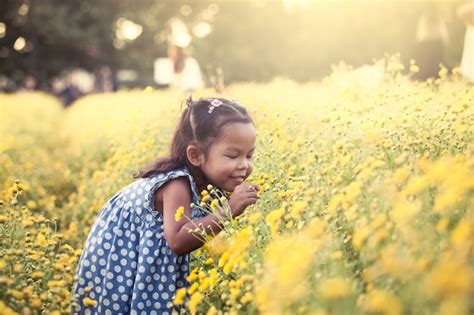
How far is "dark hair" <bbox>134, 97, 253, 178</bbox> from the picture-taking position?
338cm

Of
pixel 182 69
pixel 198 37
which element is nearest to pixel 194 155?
pixel 182 69

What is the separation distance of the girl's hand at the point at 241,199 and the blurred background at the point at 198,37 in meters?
27.0

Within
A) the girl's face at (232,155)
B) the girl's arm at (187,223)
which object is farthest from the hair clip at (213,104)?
the girl's arm at (187,223)

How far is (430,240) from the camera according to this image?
2.03 m

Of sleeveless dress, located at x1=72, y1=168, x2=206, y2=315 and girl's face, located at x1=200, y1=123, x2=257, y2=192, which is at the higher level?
girl's face, located at x1=200, y1=123, x2=257, y2=192

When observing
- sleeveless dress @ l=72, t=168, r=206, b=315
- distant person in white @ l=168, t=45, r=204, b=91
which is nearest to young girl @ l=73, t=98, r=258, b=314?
sleeveless dress @ l=72, t=168, r=206, b=315

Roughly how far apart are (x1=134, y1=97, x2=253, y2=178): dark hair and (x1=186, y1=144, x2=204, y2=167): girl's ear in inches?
A: 1.0

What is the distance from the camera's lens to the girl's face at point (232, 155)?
331 cm

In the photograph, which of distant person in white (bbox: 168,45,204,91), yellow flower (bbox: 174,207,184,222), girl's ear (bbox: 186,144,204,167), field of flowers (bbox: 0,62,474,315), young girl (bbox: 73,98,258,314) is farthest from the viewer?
distant person in white (bbox: 168,45,204,91)

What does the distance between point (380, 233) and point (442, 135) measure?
146 cm

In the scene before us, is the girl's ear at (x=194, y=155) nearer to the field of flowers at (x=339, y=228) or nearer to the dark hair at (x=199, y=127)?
the dark hair at (x=199, y=127)

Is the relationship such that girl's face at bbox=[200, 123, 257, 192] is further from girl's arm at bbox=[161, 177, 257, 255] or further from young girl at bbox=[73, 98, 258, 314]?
girl's arm at bbox=[161, 177, 257, 255]

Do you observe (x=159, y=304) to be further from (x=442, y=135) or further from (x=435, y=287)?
(x=435, y=287)

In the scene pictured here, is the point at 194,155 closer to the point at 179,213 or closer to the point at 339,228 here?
the point at 179,213
